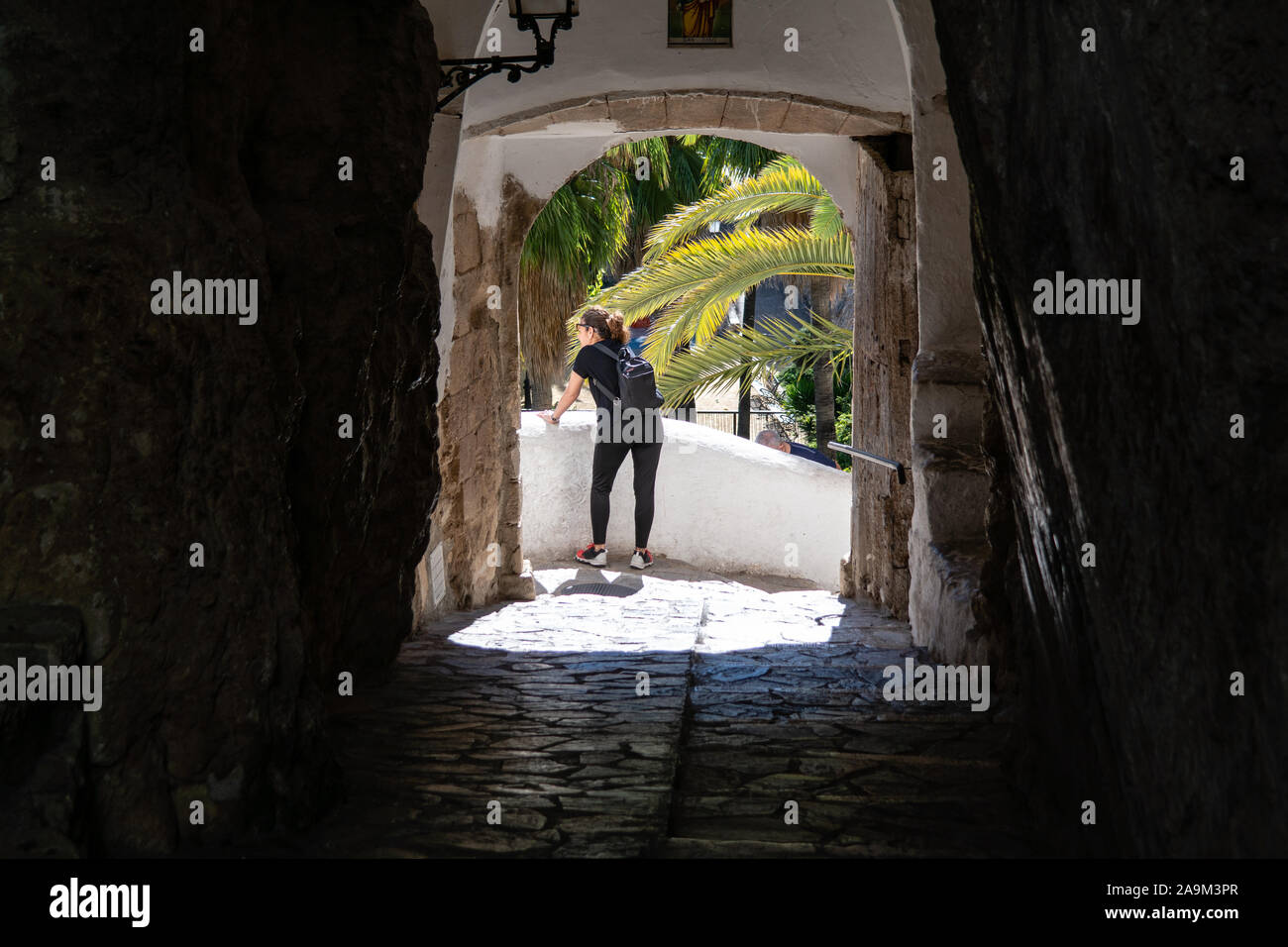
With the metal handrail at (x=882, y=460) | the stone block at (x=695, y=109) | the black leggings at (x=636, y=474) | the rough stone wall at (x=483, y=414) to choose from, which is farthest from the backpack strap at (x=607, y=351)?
the metal handrail at (x=882, y=460)

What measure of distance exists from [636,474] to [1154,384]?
7.36 m

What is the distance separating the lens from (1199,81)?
7.09ft

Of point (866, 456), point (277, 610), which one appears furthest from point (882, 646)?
point (277, 610)

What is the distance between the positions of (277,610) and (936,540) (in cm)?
334

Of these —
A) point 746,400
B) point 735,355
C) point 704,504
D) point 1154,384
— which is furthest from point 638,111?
point 746,400

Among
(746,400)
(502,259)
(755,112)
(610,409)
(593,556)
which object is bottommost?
(593,556)

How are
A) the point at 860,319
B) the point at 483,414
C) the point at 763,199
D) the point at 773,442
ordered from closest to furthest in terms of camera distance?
the point at 483,414, the point at 860,319, the point at 763,199, the point at 773,442

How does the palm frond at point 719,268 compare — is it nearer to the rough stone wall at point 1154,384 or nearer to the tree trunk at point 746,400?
the tree trunk at point 746,400

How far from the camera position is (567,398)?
10227 mm

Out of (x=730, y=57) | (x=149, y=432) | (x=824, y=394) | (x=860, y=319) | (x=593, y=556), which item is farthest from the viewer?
(x=824, y=394)

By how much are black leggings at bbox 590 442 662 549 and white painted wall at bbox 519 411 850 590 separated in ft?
4.30

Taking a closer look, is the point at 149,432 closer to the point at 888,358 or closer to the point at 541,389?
the point at 888,358

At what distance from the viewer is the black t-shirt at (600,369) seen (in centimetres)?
934

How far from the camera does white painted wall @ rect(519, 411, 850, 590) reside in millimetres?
11094
